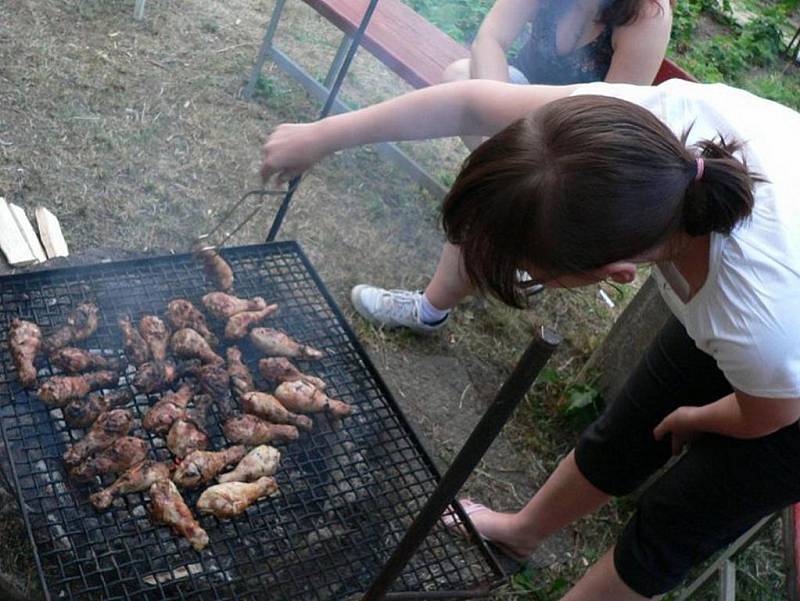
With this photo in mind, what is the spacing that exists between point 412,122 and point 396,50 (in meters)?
2.00

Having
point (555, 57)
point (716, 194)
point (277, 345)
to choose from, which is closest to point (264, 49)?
point (555, 57)

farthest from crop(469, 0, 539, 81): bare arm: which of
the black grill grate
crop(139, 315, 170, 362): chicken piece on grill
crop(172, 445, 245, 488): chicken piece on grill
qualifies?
crop(172, 445, 245, 488): chicken piece on grill

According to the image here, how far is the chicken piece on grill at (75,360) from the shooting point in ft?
6.84

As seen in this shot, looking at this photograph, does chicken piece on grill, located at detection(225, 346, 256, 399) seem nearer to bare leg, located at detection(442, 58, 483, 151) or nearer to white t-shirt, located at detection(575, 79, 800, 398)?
white t-shirt, located at detection(575, 79, 800, 398)

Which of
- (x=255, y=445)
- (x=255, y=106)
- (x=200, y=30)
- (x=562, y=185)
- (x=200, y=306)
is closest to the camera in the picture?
(x=562, y=185)

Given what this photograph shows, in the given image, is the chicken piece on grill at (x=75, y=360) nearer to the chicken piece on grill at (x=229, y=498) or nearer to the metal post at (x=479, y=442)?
the chicken piece on grill at (x=229, y=498)

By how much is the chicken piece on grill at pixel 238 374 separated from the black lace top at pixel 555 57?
1.81 meters

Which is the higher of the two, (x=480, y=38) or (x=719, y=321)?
(x=719, y=321)

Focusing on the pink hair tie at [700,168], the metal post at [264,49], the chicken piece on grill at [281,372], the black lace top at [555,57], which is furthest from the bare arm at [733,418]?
the metal post at [264,49]

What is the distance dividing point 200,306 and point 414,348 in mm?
1176

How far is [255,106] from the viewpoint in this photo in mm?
4301

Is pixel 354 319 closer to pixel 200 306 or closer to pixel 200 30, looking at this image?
pixel 200 306

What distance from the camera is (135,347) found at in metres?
2.19

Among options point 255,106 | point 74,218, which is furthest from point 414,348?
point 255,106
